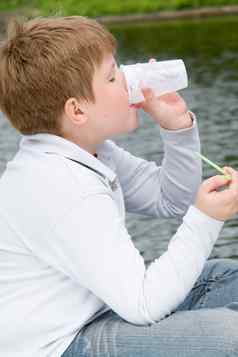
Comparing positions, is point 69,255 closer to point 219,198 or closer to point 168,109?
point 219,198

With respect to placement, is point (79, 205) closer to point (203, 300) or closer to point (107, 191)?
point (107, 191)

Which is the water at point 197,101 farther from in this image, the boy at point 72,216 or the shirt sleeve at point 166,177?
the boy at point 72,216

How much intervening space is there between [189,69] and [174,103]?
11.4 meters

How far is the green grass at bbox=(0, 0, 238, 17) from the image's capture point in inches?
1061

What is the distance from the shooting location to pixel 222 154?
7.25 m

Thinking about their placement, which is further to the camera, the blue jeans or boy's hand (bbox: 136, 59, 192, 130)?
boy's hand (bbox: 136, 59, 192, 130)

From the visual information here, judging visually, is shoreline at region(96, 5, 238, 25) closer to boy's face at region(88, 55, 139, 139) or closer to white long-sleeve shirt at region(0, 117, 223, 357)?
boy's face at region(88, 55, 139, 139)

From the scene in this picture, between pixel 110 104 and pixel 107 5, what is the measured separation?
91.2 feet

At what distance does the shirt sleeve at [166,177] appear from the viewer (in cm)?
273

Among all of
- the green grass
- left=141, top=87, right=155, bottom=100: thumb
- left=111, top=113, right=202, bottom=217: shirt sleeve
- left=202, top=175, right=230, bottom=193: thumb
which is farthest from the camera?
the green grass

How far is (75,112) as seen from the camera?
92.3 inches

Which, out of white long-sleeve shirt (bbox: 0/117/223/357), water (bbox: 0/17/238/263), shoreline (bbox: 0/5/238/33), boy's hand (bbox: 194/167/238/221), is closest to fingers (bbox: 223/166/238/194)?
boy's hand (bbox: 194/167/238/221)

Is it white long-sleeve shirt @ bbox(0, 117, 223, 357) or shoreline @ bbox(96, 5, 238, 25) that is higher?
white long-sleeve shirt @ bbox(0, 117, 223, 357)

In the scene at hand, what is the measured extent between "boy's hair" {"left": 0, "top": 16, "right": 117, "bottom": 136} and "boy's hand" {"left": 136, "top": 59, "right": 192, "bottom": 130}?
0.94 feet
